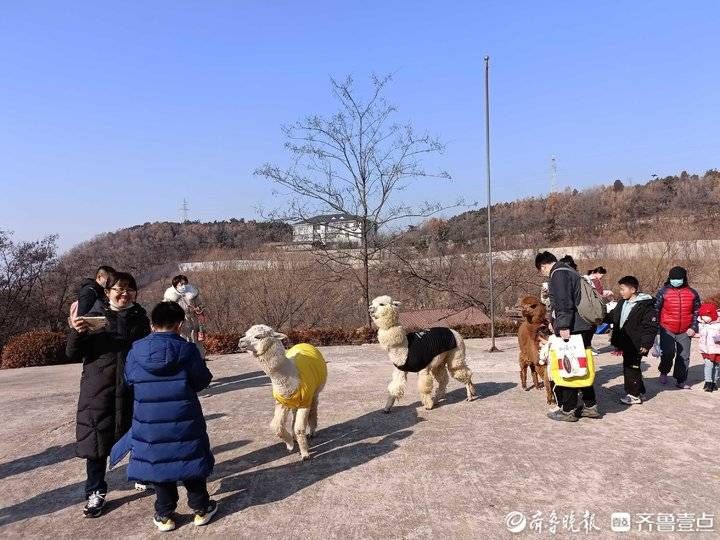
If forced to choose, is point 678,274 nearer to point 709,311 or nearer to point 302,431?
point 709,311

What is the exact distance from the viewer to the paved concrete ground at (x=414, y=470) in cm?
360

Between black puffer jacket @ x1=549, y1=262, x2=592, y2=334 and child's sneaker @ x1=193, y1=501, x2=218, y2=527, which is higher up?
black puffer jacket @ x1=549, y1=262, x2=592, y2=334

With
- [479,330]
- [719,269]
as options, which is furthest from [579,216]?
[479,330]

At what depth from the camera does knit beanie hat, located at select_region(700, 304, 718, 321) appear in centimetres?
639

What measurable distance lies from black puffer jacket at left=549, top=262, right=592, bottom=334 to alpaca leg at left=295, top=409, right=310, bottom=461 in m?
2.77

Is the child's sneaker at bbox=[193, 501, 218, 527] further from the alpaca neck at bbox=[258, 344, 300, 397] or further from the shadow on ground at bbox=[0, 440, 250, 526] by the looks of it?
the alpaca neck at bbox=[258, 344, 300, 397]

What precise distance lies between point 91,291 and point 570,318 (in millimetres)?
A: 4471

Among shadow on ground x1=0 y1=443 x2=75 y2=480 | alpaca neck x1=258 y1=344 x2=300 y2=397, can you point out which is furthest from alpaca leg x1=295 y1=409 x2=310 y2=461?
shadow on ground x1=0 y1=443 x2=75 y2=480

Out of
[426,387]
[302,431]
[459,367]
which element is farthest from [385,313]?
[302,431]

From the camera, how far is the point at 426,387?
235 inches

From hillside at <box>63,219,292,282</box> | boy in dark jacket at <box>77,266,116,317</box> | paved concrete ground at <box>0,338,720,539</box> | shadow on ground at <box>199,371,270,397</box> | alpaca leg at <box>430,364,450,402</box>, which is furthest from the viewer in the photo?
hillside at <box>63,219,292,282</box>

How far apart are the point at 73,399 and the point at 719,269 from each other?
23523 mm

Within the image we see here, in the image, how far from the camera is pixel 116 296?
12.9ft

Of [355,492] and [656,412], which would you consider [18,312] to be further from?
[656,412]
